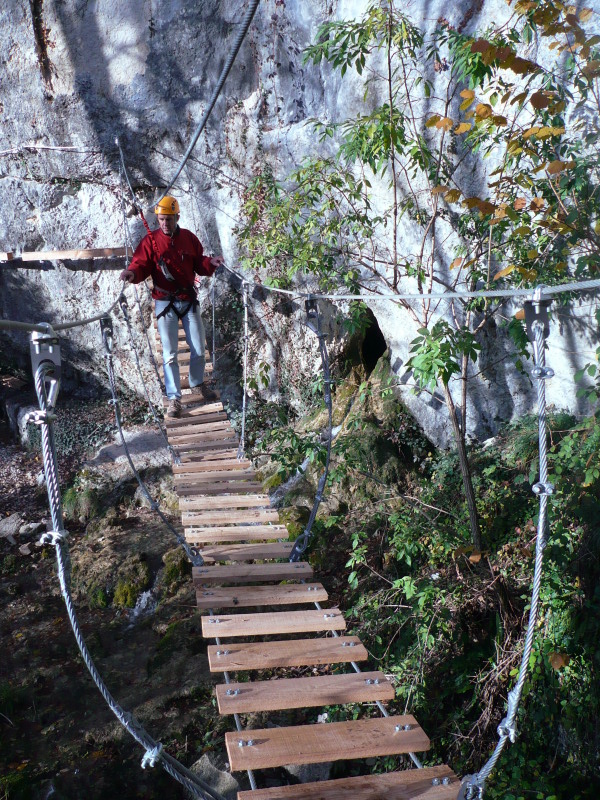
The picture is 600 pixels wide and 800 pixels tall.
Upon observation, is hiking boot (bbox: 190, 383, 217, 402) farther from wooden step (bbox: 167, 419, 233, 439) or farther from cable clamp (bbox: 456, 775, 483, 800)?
cable clamp (bbox: 456, 775, 483, 800)

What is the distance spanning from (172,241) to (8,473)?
3166 millimetres

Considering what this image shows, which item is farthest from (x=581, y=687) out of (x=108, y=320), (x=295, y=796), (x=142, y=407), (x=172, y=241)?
(x=142, y=407)

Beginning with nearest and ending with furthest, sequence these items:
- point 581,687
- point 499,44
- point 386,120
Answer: point 499,44 < point 581,687 < point 386,120

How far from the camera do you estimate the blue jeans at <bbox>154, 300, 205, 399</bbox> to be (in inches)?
137

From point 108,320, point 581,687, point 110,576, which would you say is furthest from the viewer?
point 110,576

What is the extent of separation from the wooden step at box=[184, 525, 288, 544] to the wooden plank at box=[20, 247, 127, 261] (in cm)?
340

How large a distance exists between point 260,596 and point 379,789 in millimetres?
836

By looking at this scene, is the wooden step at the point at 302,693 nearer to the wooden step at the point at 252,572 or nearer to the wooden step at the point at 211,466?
the wooden step at the point at 252,572

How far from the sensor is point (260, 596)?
227cm

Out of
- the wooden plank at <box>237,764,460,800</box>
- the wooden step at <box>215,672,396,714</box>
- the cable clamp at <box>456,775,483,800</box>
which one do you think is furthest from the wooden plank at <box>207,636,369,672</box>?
the cable clamp at <box>456,775,483,800</box>

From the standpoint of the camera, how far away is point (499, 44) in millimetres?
2133

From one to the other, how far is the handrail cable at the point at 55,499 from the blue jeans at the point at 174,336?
2.10m

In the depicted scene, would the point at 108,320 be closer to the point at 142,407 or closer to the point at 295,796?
the point at 295,796

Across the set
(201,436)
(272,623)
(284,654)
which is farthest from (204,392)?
(284,654)
